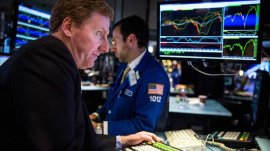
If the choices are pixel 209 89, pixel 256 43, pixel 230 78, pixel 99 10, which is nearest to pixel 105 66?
pixel 209 89

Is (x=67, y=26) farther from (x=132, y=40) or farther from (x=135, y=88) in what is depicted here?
(x=132, y=40)

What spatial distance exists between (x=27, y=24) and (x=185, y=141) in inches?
60.5

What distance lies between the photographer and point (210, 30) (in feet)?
5.85

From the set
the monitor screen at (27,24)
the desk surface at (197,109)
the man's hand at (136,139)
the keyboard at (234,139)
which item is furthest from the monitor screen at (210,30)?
the desk surface at (197,109)

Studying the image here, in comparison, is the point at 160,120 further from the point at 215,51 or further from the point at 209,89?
the point at 209,89

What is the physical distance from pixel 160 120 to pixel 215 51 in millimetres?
628

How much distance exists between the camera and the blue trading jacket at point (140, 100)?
71.1 inches

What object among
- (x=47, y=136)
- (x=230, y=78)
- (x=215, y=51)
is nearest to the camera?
(x=47, y=136)

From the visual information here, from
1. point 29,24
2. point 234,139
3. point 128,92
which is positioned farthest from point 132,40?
point 234,139

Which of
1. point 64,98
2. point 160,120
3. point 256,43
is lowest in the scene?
point 160,120

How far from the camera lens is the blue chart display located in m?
2.10

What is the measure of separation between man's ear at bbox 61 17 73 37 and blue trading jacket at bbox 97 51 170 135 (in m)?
0.92

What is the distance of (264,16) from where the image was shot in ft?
5.32

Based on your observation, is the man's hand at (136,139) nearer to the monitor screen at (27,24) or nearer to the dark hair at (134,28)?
the dark hair at (134,28)
